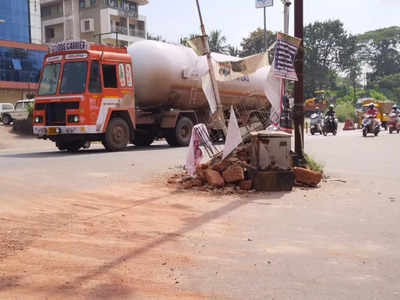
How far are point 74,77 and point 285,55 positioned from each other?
25.5ft

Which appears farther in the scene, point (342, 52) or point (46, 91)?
point (342, 52)

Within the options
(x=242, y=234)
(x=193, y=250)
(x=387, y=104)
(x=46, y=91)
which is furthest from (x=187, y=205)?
(x=387, y=104)

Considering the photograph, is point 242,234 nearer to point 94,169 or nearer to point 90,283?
point 90,283

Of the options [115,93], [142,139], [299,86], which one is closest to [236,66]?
[299,86]

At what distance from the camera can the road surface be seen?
10.6 ft

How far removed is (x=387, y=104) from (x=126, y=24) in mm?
31008

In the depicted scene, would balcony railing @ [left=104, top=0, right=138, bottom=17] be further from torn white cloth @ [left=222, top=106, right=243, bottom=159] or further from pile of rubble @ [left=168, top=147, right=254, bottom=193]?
torn white cloth @ [left=222, top=106, right=243, bottom=159]

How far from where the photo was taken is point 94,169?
9.68 meters

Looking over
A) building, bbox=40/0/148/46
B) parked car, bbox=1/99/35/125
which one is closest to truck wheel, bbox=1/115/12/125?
parked car, bbox=1/99/35/125

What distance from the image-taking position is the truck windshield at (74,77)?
45.0ft

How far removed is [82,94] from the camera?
13.5m

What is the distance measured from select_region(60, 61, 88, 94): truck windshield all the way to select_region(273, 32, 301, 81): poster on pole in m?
7.36

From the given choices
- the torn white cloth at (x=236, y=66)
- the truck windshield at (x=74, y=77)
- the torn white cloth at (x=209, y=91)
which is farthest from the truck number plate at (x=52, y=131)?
the torn white cloth at (x=236, y=66)

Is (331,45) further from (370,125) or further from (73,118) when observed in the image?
(73,118)
